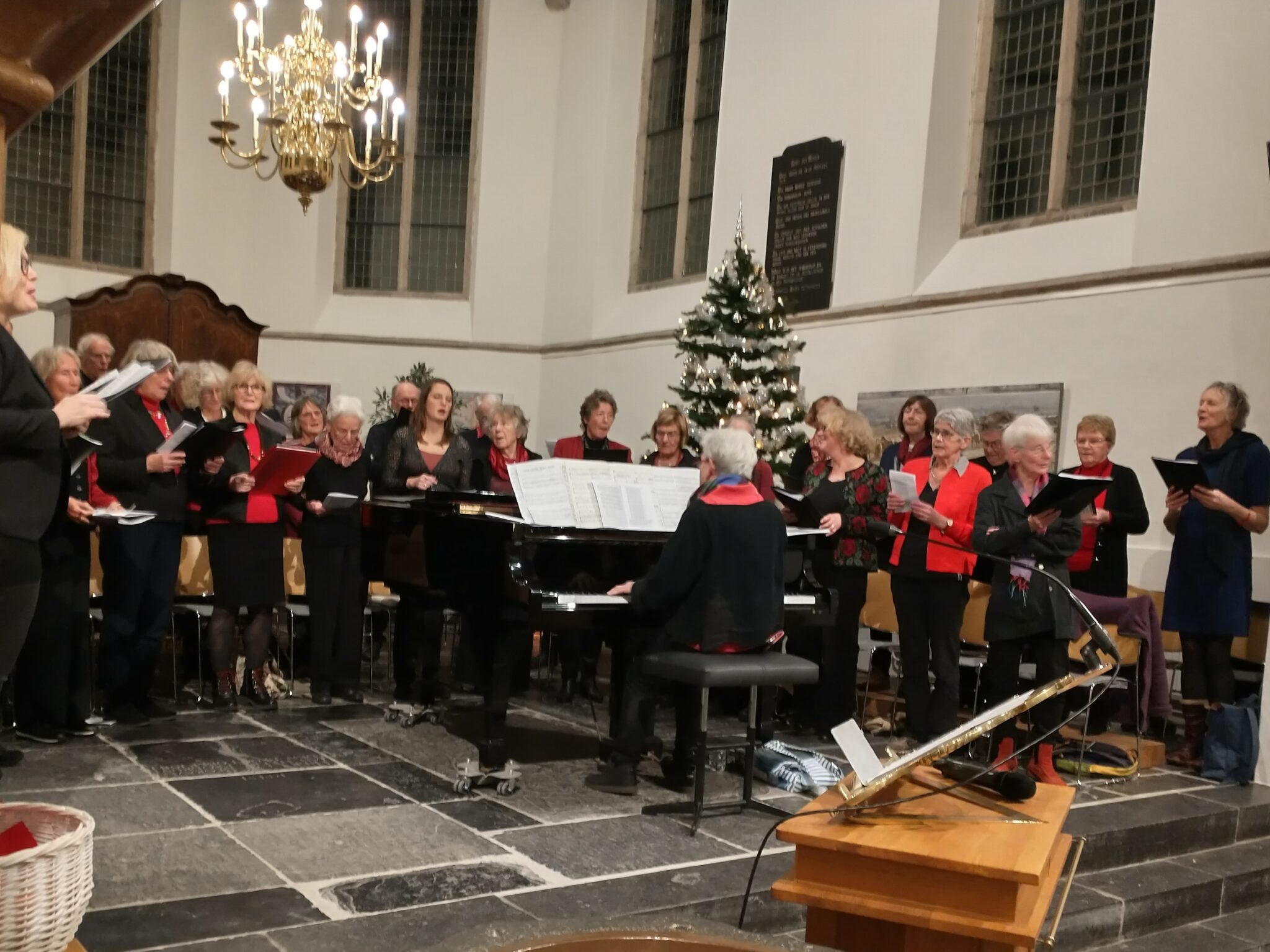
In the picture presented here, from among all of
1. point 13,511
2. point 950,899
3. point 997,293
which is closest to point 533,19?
point 997,293

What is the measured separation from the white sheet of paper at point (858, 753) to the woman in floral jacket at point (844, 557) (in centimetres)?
304

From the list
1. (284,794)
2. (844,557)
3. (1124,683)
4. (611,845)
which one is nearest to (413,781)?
(284,794)

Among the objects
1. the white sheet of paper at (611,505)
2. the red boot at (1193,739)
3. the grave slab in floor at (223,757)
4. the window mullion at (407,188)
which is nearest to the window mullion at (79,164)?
the window mullion at (407,188)

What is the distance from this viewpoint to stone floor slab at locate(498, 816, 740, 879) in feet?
11.9

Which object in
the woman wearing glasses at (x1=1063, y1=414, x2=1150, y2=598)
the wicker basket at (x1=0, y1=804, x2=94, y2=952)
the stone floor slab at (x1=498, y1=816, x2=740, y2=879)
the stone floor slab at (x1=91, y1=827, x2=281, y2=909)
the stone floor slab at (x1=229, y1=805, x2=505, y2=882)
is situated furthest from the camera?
the woman wearing glasses at (x1=1063, y1=414, x2=1150, y2=598)

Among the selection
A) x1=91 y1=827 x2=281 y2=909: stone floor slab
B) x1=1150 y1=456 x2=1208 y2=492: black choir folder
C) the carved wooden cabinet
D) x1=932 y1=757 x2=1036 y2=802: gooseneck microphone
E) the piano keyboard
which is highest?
the carved wooden cabinet

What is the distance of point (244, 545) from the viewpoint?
540 cm

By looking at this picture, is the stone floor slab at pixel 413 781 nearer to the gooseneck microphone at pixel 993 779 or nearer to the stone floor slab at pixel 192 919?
the stone floor slab at pixel 192 919

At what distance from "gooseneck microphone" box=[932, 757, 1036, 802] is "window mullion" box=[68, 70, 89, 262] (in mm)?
11951

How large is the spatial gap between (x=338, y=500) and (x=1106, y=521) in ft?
11.8

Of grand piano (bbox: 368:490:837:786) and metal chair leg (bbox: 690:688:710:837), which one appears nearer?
metal chair leg (bbox: 690:688:710:837)

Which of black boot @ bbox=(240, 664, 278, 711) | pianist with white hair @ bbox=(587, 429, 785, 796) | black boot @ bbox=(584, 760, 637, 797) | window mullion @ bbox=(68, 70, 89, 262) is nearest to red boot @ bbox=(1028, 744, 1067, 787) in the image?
pianist with white hair @ bbox=(587, 429, 785, 796)

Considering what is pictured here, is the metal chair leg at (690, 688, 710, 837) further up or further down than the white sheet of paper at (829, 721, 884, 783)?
further down

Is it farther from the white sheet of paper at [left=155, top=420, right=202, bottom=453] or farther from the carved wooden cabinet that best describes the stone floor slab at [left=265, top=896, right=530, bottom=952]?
the carved wooden cabinet
